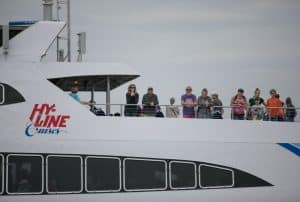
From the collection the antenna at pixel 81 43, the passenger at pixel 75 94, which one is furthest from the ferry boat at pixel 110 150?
the antenna at pixel 81 43

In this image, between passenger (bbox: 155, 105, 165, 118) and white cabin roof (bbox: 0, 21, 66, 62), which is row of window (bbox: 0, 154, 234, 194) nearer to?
passenger (bbox: 155, 105, 165, 118)

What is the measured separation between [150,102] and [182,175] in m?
2.27

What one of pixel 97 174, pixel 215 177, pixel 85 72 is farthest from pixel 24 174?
pixel 215 177

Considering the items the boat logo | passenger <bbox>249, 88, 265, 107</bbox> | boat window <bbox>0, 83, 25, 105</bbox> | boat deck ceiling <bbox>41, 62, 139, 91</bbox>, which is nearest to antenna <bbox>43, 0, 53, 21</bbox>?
boat deck ceiling <bbox>41, 62, 139, 91</bbox>

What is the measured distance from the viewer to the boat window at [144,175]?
15914 millimetres

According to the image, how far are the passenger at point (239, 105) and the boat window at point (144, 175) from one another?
2.61 meters

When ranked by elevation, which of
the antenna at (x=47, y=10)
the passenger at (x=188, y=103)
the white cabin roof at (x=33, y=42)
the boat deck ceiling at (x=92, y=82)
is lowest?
the passenger at (x=188, y=103)

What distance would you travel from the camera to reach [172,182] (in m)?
16.1

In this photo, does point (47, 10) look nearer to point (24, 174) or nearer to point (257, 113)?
point (24, 174)

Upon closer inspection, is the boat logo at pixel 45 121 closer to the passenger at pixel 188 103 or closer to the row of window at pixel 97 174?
the row of window at pixel 97 174

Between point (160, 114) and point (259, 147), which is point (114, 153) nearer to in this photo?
point (160, 114)

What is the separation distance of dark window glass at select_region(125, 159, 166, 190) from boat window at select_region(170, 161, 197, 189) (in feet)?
0.71

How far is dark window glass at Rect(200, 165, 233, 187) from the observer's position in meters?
16.2

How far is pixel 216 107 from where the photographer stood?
56.3 ft
